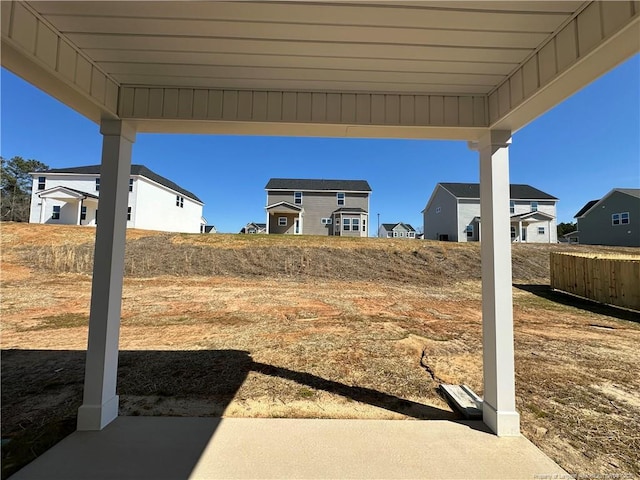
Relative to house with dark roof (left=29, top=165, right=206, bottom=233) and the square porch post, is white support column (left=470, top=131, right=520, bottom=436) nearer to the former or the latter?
the square porch post

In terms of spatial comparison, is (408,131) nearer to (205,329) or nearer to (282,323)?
(282,323)

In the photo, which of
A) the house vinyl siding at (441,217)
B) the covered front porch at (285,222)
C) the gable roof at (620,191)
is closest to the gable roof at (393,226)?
the house vinyl siding at (441,217)

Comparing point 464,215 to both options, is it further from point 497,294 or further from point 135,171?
point 135,171

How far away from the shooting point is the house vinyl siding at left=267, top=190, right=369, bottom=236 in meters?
24.8

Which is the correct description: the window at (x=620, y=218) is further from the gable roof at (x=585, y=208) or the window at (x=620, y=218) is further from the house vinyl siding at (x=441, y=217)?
the house vinyl siding at (x=441, y=217)

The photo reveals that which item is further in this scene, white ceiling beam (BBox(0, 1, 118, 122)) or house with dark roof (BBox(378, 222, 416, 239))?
house with dark roof (BBox(378, 222, 416, 239))

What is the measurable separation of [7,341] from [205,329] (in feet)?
10.6

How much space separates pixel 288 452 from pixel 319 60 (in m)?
3.08

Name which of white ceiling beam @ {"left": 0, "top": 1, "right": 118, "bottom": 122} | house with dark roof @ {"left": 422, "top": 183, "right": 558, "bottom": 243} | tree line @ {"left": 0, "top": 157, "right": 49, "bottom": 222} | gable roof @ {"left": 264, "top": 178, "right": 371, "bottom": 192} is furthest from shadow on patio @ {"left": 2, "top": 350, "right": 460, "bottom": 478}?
tree line @ {"left": 0, "top": 157, "right": 49, "bottom": 222}

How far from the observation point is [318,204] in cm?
2522

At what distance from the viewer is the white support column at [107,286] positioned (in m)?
2.62

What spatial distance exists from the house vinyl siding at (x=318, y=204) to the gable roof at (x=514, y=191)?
23.7 feet

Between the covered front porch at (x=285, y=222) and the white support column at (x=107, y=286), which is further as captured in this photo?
the covered front porch at (x=285, y=222)

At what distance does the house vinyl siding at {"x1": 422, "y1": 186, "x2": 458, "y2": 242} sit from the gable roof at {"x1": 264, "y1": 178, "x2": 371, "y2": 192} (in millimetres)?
6561
